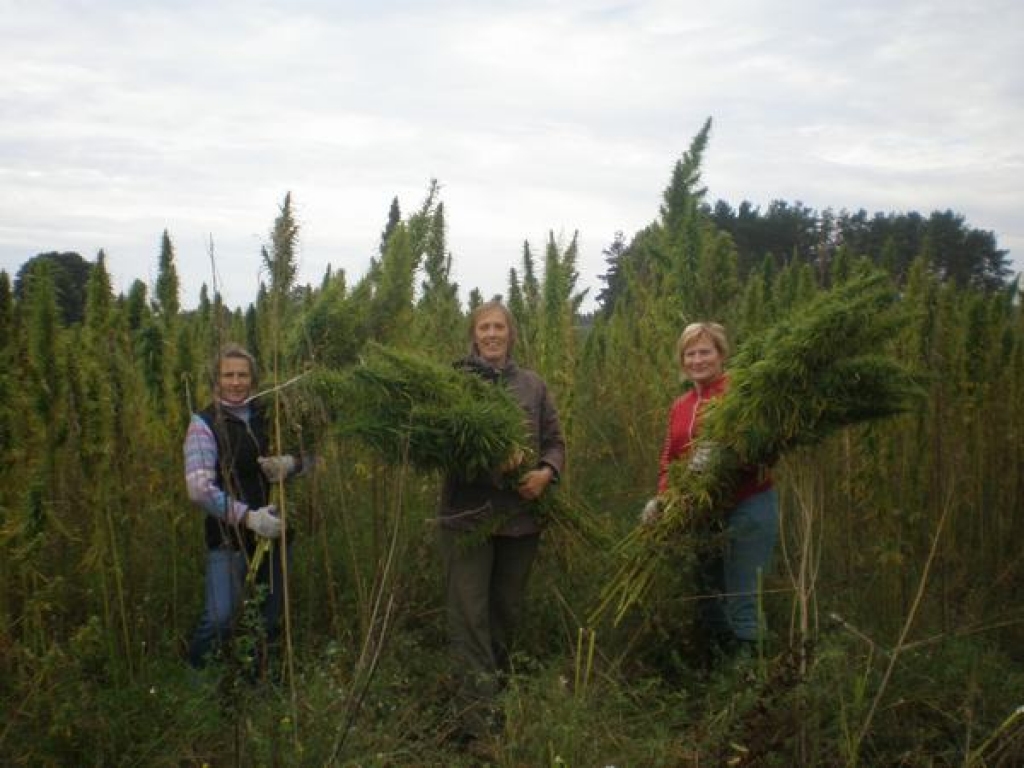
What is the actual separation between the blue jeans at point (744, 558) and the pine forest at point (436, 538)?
160 millimetres

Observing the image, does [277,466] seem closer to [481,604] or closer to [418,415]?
[418,415]

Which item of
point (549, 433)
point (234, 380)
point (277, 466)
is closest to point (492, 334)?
point (549, 433)

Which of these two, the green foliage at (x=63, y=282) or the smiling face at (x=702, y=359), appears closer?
the green foliage at (x=63, y=282)

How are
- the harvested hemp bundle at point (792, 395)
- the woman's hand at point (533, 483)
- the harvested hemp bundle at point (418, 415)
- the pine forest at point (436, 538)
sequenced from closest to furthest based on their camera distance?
1. the pine forest at point (436, 538)
2. the harvested hemp bundle at point (792, 395)
3. the harvested hemp bundle at point (418, 415)
4. the woman's hand at point (533, 483)

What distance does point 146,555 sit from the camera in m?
4.68

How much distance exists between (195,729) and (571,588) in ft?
6.51

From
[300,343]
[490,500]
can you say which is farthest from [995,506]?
[300,343]

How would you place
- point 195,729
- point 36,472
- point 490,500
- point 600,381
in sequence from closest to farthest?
point 195,729 → point 36,472 → point 490,500 → point 600,381

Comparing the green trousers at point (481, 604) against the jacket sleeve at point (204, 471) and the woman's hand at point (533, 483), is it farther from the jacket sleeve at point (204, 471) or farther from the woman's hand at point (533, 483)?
the jacket sleeve at point (204, 471)

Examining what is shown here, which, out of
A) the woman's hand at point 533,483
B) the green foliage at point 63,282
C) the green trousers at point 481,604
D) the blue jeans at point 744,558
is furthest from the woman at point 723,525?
the green foliage at point 63,282

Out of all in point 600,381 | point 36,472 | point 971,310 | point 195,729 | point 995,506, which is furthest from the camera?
point 600,381

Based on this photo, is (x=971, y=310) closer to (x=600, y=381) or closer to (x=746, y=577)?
(x=600, y=381)

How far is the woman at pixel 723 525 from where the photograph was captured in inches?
174

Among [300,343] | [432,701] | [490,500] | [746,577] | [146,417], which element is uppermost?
[300,343]
